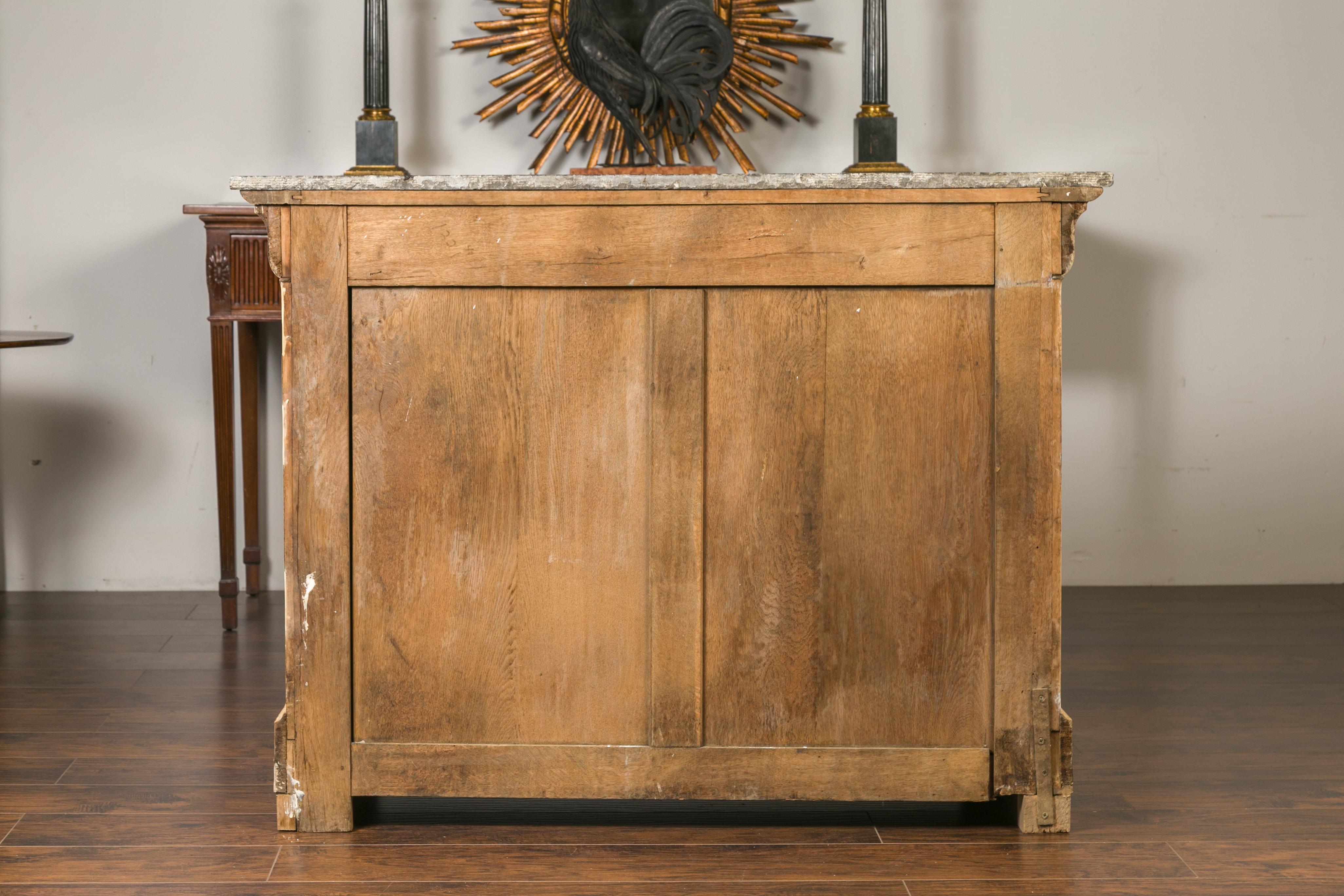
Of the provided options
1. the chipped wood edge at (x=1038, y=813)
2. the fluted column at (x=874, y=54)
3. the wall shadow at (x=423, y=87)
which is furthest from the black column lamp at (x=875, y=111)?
the wall shadow at (x=423, y=87)

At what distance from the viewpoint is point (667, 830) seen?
1.75 m

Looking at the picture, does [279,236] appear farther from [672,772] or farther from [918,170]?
[918,170]

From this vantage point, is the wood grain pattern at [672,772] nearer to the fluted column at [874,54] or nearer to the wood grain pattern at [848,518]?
the wood grain pattern at [848,518]

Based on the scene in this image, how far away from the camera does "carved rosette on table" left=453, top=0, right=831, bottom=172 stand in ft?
9.86

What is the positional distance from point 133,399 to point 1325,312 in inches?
125

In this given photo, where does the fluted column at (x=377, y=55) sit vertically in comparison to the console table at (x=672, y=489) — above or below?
above

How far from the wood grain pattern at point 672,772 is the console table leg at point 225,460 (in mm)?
1217

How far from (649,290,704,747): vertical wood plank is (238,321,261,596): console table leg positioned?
161cm

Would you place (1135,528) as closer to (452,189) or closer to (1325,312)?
(1325,312)

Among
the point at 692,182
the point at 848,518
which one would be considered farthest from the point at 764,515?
the point at 692,182

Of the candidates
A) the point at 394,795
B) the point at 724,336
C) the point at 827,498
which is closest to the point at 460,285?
the point at 724,336

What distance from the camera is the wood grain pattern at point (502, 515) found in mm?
1676

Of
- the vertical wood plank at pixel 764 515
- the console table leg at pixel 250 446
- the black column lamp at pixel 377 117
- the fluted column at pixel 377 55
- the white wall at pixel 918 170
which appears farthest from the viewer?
the white wall at pixel 918 170

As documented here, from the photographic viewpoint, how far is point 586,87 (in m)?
3.00
